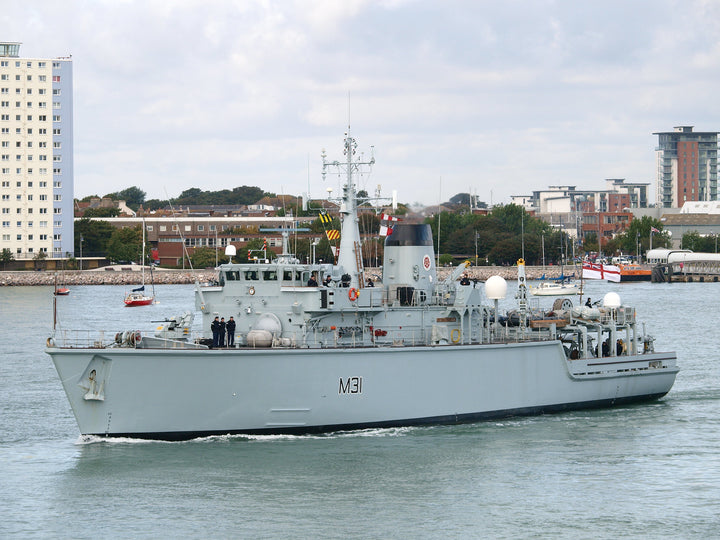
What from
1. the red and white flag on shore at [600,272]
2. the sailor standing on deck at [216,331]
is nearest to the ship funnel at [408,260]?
the sailor standing on deck at [216,331]

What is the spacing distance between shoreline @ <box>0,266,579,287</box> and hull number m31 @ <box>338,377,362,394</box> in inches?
3180

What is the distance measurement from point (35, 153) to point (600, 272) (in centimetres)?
6905

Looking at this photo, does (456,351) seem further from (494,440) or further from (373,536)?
(373,536)

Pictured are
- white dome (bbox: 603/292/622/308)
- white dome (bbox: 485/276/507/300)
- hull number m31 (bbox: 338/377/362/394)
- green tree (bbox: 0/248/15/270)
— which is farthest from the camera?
green tree (bbox: 0/248/15/270)

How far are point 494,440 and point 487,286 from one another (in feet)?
17.8

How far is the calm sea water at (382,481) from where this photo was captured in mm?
20984

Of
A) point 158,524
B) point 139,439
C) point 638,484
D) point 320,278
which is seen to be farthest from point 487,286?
point 158,524

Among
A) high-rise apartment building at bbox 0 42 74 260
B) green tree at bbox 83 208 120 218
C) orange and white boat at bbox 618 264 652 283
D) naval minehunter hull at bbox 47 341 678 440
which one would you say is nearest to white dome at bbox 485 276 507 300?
naval minehunter hull at bbox 47 341 678 440

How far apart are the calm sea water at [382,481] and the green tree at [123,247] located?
96337mm

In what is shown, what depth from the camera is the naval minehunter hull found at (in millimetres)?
25344

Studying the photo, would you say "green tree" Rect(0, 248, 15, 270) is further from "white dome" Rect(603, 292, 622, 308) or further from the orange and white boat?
"white dome" Rect(603, 292, 622, 308)

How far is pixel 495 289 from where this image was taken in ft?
101

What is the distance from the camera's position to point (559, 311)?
109 ft

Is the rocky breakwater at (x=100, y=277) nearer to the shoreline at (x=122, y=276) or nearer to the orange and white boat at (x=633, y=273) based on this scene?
the shoreline at (x=122, y=276)
